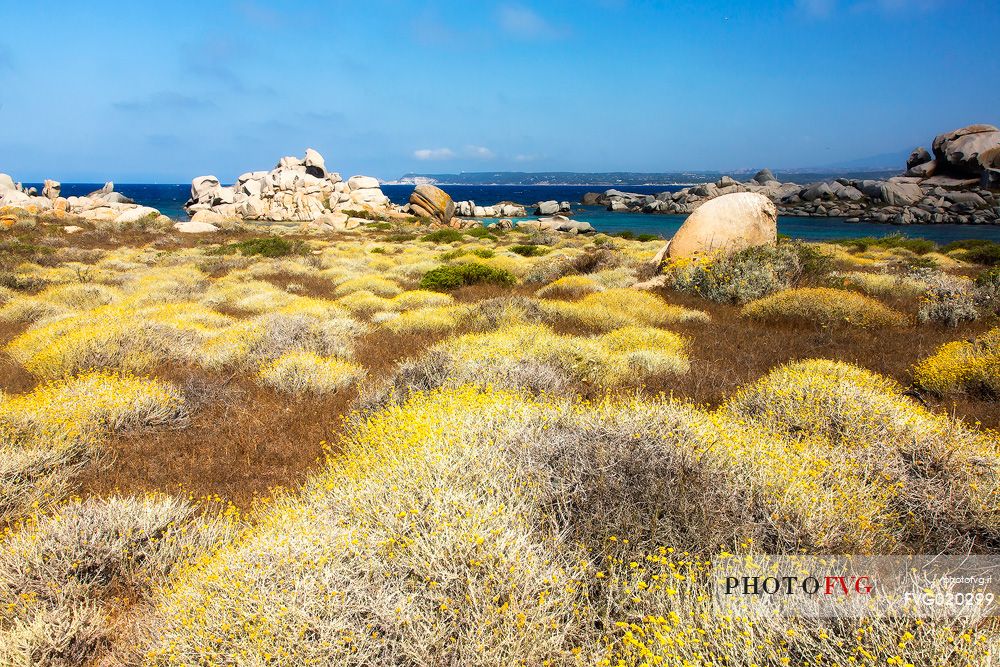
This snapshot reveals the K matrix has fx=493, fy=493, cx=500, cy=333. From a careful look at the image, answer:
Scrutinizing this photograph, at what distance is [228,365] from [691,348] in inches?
302

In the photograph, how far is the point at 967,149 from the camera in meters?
70.9

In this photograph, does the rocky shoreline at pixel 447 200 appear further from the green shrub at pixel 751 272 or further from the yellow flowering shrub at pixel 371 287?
the green shrub at pixel 751 272

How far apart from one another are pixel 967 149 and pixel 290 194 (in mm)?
93895

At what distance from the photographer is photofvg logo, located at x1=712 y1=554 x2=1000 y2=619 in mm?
2438

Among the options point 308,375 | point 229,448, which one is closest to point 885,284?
point 308,375

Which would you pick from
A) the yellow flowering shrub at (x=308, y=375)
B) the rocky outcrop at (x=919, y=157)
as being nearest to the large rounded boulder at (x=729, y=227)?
the yellow flowering shrub at (x=308, y=375)

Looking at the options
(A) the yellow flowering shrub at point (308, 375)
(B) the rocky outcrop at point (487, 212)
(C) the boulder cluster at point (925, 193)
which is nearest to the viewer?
(A) the yellow flowering shrub at point (308, 375)

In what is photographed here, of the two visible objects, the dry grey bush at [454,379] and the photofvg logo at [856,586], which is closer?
the photofvg logo at [856,586]

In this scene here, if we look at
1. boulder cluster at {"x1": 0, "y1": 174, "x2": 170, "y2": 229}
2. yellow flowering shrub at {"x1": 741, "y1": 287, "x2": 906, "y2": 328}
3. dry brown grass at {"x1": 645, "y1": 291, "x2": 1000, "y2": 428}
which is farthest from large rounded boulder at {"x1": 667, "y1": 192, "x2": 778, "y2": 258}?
boulder cluster at {"x1": 0, "y1": 174, "x2": 170, "y2": 229}

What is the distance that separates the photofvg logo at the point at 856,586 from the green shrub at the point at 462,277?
13.1m

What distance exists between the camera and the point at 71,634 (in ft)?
9.50

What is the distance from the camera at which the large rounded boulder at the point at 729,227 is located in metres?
14.5

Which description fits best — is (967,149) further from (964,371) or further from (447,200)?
(964,371)

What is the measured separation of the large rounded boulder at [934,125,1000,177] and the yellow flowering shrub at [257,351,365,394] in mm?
94605
